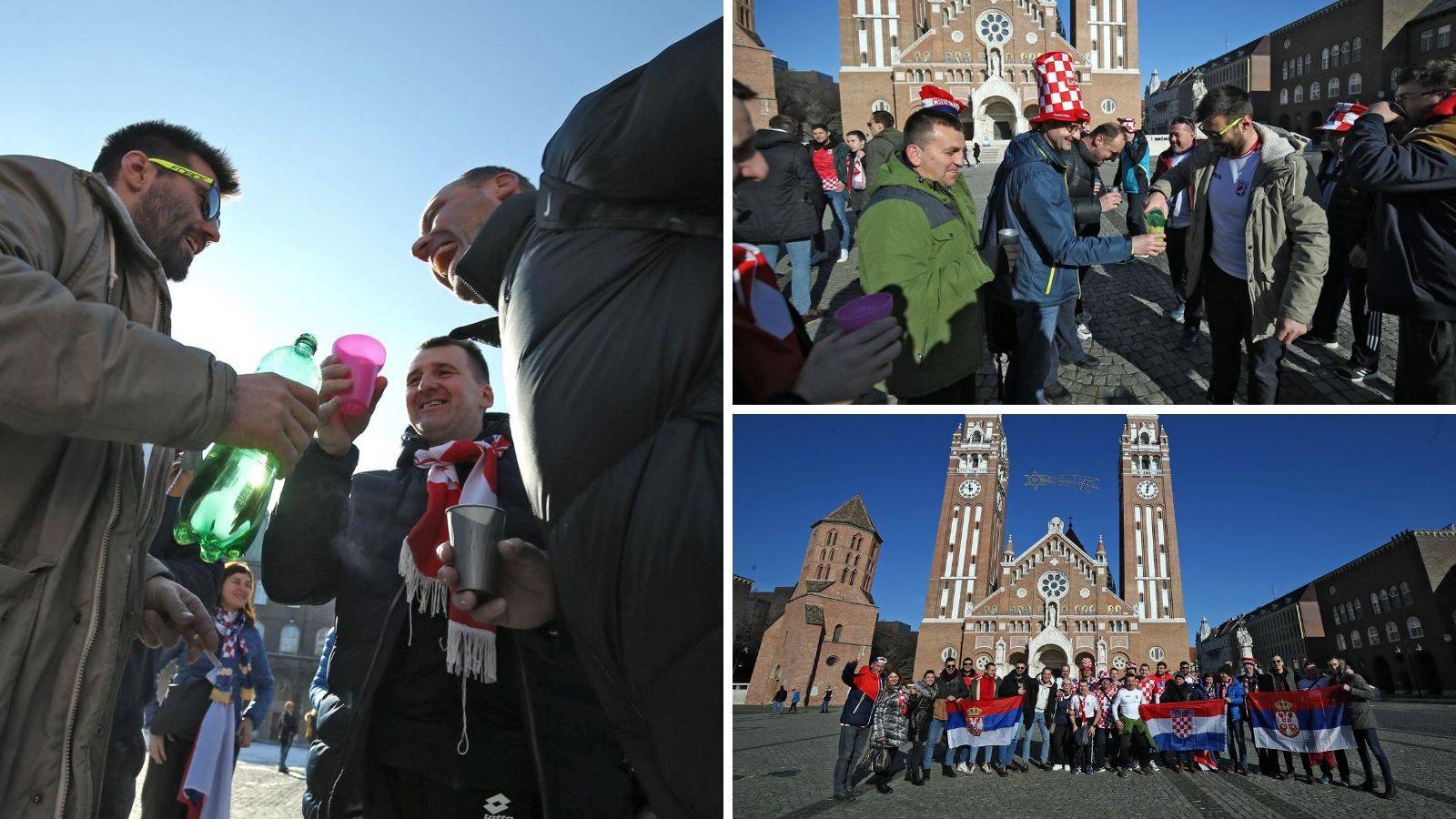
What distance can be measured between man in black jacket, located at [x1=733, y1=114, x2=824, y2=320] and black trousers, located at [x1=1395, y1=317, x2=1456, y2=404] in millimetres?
1131

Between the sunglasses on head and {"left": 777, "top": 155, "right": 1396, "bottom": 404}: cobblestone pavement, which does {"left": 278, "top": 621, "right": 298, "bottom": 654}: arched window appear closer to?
the sunglasses on head

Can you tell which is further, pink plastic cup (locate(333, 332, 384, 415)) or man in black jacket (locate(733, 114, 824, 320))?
pink plastic cup (locate(333, 332, 384, 415))

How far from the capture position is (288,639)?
48125mm

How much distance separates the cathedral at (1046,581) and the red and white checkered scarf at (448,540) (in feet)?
3.48

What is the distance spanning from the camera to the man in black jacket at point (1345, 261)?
218 centimetres

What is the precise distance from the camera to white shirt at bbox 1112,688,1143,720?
81.4 inches

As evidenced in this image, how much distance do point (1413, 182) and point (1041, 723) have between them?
141cm

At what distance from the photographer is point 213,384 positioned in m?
1.75

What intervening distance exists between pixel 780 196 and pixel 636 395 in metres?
0.69

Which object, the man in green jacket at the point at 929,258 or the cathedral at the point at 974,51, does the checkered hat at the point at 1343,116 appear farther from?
the man in green jacket at the point at 929,258

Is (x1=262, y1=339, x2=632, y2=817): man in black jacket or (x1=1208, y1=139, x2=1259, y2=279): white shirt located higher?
(x1=1208, y1=139, x2=1259, y2=279): white shirt

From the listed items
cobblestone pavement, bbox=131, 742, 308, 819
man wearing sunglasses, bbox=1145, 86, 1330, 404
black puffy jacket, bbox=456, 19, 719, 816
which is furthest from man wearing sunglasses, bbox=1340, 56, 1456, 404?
cobblestone pavement, bbox=131, 742, 308, 819

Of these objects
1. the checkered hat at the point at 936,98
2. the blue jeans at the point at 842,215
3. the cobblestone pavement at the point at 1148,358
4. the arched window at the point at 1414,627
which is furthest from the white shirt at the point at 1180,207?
the arched window at the point at 1414,627

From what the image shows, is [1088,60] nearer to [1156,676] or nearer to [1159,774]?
[1156,676]
